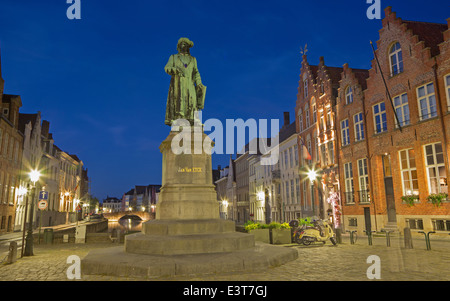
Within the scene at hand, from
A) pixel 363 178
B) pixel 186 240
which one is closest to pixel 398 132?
pixel 363 178

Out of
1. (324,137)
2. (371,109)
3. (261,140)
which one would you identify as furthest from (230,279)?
(261,140)

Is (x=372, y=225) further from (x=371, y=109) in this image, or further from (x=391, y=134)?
(x=371, y=109)

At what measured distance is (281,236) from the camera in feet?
48.4

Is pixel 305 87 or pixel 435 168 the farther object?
pixel 305 87

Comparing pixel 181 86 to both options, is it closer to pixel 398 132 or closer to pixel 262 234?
pixel 262 234

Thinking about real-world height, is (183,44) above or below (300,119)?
below

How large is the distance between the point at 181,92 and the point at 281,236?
318 inches

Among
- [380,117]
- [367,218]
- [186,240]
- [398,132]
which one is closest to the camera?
[186,240]

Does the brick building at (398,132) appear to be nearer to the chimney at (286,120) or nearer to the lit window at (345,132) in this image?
the lit window at (345,132)

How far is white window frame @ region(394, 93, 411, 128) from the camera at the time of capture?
20875 mm

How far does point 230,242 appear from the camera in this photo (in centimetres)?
886

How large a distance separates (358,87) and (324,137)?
619cm

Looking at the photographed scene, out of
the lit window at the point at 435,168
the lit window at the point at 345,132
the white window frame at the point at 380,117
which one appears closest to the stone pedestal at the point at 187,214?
the lit window at the point at 435,168
